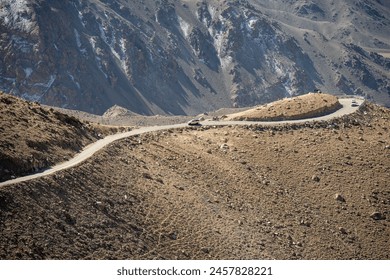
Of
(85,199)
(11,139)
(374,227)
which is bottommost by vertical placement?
(374,227)

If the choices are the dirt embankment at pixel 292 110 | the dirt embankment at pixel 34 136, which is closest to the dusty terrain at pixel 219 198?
the dirt embankment at pixel 34 136

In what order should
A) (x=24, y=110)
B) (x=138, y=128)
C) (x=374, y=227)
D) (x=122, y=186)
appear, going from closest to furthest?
(x=122, y=186)
(x=24, y=110)
(x=374, y=227)
(x=138, y=128)

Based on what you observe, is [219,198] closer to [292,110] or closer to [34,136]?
[34,136]

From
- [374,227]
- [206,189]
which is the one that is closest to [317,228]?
[374,227]

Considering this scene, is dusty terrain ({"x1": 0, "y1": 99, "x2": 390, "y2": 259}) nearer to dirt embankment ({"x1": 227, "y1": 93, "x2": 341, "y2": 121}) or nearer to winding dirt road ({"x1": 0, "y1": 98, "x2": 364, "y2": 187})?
winding dirt road ({"x1": 0, "y1": 98, "x2": 364, "y2": 187})

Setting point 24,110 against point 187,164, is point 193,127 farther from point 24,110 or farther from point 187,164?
point 24,110

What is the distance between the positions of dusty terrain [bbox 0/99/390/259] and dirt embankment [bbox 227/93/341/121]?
11.1 ft

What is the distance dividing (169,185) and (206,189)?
14.9 ft

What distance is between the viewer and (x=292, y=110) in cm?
8756

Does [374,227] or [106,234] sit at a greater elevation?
[106,234]

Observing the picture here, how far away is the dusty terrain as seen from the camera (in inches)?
1977

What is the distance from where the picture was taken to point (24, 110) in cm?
6381

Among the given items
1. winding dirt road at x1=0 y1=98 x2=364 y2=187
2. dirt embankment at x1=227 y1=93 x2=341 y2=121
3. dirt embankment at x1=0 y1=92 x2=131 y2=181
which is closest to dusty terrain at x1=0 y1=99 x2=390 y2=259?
winding dirt road at x1=0 y1=98 x2=364 y2=187

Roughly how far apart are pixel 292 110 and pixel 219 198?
2620 centimetres
